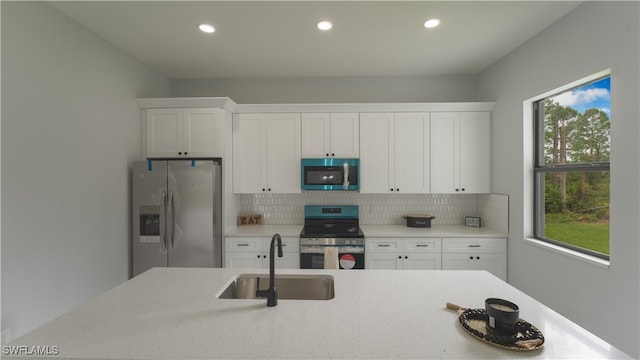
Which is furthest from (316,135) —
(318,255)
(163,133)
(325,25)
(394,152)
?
(163,133)

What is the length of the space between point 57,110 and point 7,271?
1.20 meters

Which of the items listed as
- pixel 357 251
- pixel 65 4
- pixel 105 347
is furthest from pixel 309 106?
pixel 105 347

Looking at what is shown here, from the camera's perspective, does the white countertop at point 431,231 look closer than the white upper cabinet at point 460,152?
Yes

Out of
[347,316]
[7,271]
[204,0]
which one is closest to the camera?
[347,316]

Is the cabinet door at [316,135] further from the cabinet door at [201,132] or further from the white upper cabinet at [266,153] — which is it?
the cabinet door at [201,132]

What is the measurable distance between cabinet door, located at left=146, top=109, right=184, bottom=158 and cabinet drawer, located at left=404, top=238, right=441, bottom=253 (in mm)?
2795

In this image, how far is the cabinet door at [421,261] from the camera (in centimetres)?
305

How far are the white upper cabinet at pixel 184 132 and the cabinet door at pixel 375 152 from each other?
1.69m

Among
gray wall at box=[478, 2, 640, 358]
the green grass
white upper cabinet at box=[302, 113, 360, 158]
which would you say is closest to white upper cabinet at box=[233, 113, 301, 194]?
white upper cabinet at box=[302, 113, 360, 158]

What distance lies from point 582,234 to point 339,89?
2899 mm

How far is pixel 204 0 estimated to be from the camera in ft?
6.61

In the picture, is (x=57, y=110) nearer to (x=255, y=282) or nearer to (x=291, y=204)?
(x=255, y=282)

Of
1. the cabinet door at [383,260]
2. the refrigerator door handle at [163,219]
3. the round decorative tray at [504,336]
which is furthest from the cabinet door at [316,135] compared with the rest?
the round decorative tray at [504,336]

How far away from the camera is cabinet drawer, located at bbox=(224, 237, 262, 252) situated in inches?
120
